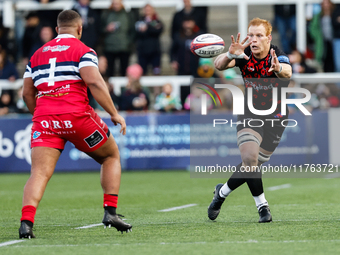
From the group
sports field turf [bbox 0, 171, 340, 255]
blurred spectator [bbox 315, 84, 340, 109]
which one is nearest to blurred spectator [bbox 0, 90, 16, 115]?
sports field turf [bbox 0, 171, 340, 255]

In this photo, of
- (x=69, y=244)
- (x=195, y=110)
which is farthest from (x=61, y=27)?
(x=195, y=110)

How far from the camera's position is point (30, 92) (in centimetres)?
623

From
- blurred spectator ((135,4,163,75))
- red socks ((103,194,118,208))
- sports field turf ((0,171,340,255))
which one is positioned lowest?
sports field turf ((0,171,340,255))

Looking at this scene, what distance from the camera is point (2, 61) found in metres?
16.6

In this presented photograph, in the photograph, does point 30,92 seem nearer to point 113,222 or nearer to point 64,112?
point 64,112

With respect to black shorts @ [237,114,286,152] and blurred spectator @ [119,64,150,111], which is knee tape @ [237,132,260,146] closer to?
black shorts @ [237,114,286,152]

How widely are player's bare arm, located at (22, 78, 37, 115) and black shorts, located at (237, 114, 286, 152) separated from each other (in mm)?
2315

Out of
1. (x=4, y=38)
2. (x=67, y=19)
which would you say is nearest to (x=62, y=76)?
(x=67, y=19)

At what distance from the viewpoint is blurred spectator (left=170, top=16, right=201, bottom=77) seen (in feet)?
52.6

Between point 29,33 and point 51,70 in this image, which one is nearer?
point 51,70

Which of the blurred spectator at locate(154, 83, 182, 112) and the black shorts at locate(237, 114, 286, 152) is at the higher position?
the blurred spectator at locate(154, 83, 182, 112)

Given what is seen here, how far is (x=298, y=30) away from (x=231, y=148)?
5387mm

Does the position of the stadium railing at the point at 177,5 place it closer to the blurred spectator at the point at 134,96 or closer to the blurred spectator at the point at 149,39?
the blurred spectator at the point at 149,39

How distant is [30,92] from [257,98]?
2.52 metres
